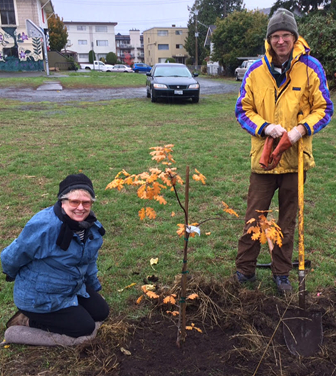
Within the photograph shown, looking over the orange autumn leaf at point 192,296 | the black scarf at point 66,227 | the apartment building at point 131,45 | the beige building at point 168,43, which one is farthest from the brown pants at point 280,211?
the apartment building at point 131,45

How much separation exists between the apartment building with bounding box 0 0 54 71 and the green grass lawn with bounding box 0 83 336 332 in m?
26.6

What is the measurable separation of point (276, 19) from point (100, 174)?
13.4 feet

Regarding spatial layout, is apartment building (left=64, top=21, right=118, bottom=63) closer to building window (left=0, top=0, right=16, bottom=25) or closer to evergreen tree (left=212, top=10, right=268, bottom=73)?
building window (left=0, top=0, right=16, bottom=25)

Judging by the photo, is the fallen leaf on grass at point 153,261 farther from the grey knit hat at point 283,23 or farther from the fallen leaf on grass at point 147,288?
the grey knit hat at point 283,23

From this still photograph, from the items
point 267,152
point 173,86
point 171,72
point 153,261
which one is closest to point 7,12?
point 171,72

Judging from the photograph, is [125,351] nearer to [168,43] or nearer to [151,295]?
[151,295]

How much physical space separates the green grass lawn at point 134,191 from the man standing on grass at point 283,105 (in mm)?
985

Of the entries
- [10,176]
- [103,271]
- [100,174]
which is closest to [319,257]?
[103,271]

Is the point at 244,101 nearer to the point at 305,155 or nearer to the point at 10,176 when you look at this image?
the point at 305,155

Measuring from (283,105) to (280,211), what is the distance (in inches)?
35.8

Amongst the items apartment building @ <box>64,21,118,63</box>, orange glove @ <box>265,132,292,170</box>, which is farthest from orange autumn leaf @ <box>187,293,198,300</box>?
apartment building @ <box>64,21,118,63</box>

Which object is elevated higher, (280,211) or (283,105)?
(283,105)

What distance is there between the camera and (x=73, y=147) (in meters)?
7.64

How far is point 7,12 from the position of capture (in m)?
33.6
